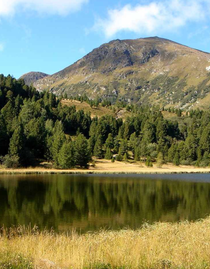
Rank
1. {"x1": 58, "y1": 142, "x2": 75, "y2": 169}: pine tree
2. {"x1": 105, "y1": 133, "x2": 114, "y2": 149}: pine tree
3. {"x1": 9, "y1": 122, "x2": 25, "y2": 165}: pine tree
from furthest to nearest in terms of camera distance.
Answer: {"x1": 105, "y1": 133, "x2": 114, "y2": 149}: pine tree → {"x1": 58, "y1": 142, "x2": 75, "y2": 169}: pine tree → {"x1": 9, "y1": 122, "x2": 25, "y2": 165}: pine tree

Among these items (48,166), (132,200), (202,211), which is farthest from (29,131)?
(202,211)

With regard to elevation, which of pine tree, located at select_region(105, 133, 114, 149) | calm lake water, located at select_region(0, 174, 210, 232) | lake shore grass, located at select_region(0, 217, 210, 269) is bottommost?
calm lake water, located at select_region(0, 174, 210, 232)

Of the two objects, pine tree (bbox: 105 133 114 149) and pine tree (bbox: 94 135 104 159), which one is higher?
pine tree (bbox: 105 133 114 149)

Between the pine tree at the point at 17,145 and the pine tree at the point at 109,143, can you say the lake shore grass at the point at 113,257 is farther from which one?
the pine tree at the point at 109,143

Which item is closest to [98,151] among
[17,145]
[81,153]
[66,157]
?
[81,153]

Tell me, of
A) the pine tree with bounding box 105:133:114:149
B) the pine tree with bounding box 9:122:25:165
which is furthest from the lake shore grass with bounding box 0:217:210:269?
the pine tree with bounding box 105:133:114:149

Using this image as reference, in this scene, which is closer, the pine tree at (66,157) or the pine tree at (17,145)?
the pine tree at (17,145)

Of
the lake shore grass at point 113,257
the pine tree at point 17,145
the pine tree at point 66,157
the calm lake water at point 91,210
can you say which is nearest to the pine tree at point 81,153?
the pine tree at point 66,157

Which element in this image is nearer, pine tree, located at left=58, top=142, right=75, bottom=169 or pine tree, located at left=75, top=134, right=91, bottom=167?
pine tree, located at left=58, top=142, right=75, bottom=169

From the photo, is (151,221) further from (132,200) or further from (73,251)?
(73,251)

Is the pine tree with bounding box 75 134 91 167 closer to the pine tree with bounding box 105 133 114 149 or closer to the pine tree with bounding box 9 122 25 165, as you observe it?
A: the pine tree with bounding box 9 122 25 165

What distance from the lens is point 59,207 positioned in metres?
36.6

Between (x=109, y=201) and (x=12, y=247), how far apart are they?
29435mm

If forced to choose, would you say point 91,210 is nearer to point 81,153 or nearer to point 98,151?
point 81,153
